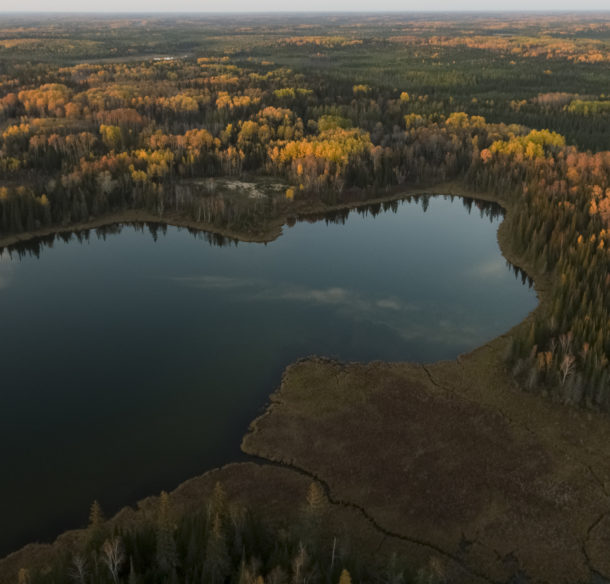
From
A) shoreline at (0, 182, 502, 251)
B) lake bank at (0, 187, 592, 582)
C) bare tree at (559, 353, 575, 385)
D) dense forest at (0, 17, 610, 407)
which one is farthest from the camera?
shoreline at (0, 182, 502, 251)

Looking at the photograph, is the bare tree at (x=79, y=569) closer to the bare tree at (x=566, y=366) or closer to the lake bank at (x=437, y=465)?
the lake bank at (x=437, y=465)

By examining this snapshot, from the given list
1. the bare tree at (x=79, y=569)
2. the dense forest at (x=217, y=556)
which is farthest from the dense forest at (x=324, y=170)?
the bare tree at (x=79, y=569)

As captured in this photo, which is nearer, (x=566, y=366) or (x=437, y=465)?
(x=437, y=465)

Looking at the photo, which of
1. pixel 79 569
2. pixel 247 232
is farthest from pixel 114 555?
pixel 247 232

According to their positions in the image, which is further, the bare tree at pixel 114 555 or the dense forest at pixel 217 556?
the dense forest at pixel 217 556

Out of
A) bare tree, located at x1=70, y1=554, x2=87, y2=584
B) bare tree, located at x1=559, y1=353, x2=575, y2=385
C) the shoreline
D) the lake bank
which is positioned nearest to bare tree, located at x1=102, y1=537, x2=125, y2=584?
bare tree, located at x1=70, y1=554, x2=87, y2=584

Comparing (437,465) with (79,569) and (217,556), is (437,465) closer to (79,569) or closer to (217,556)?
(217,556)

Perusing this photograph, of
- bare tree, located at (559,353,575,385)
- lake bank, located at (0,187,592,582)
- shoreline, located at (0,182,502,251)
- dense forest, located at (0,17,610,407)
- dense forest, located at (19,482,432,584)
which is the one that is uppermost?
dense forest, located at (0,17,610,407)

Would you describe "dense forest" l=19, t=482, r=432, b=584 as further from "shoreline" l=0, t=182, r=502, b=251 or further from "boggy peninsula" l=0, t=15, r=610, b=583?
"shoreline" l=0, t=182, r=502, b=251

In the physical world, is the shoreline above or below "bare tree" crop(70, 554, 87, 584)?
above

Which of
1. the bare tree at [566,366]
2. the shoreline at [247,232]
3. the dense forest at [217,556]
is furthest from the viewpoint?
the shoreline at [247,232]

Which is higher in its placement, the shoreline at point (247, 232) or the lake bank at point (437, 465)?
the shoreline at point (247, 232)

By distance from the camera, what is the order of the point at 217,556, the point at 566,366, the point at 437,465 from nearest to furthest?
the point at 217,556, the point at 437,465, the point at 566,366

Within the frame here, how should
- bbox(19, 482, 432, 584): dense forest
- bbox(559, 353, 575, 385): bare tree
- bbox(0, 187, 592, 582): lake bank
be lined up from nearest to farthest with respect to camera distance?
1. bbox(19, 482, 432, 584): dense forest
2. bbox(0, 187, 592, 582): lake bank
3. bbox(559, 353, 575, 385): bare tree
